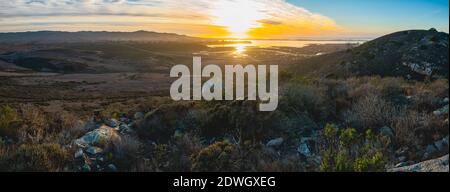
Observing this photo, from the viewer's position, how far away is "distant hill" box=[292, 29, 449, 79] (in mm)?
26609

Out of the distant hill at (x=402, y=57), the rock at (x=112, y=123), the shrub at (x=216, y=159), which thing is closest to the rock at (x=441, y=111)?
the shrub at (x=216, y=159)

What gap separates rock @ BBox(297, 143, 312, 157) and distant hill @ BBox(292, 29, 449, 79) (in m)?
20.3

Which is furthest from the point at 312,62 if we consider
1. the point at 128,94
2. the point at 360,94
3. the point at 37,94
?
the point at 360,94

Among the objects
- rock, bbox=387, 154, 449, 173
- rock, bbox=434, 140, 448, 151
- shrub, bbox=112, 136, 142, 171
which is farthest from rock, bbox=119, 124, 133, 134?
rock, bbox=434, 140, 448, 151

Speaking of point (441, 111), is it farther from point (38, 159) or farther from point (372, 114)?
point (38, 159)

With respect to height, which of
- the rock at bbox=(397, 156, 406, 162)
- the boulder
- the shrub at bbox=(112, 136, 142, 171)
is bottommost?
the shrub at bbox=(112, 136, 142, 171)

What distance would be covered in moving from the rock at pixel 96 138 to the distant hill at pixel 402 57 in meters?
20.7

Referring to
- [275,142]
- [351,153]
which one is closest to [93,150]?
[275,142]

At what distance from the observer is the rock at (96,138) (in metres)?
6.85

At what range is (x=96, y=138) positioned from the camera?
7020mm

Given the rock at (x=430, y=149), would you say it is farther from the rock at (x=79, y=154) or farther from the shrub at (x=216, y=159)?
the rock at (x=79, y=154)

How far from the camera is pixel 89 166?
6.13 metres

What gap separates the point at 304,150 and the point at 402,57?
82.3 feet

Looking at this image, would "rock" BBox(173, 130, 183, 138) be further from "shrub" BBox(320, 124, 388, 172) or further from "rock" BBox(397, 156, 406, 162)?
"rock" BBox(397, 156, 406, 162)
